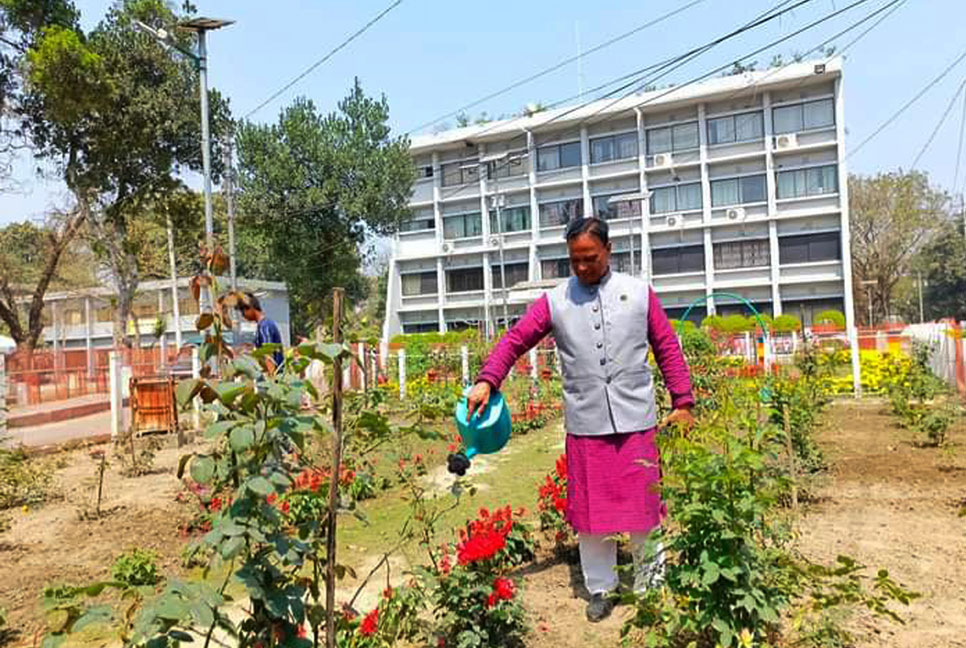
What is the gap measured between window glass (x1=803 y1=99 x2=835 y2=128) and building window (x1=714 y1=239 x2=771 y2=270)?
5328 millimetres

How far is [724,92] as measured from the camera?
3244 cm

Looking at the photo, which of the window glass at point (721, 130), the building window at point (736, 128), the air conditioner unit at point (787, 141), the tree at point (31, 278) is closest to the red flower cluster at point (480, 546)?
the tree at point (31, 278)

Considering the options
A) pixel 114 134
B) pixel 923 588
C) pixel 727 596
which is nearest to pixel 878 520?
pixel 923 588

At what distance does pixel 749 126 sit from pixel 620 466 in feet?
109

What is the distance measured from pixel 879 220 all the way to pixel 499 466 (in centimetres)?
3334

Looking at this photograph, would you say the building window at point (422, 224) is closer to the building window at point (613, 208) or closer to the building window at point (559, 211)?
the building window at point (559, 211)

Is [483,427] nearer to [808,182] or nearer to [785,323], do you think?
[785,323]

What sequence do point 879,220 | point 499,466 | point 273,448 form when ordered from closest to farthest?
point 273,448
point 499,466
point 879,220

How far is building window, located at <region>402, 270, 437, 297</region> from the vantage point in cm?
→ 4050

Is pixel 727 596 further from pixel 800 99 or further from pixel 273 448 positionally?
pixel 800 99

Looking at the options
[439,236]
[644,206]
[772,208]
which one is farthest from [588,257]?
[439,236]

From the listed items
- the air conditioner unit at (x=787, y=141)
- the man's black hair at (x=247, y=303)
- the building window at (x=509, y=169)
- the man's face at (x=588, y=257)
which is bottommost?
the man's black hair at (x=247, y=303)

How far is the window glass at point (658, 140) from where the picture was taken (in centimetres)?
3431

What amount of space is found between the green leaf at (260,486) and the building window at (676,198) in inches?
1349
